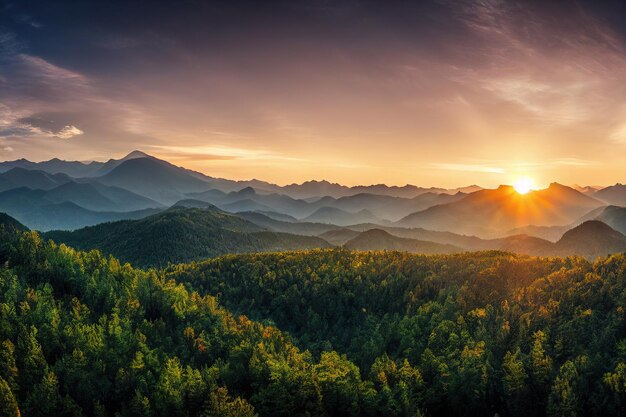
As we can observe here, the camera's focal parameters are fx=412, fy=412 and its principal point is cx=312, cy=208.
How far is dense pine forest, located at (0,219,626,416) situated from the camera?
291ft

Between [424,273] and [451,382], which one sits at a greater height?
[424,273]

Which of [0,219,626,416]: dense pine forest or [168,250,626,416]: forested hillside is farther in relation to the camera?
[168,250,626,416]: forested hillside

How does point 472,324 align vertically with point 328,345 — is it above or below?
above

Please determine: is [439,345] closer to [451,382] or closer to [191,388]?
[451,382]

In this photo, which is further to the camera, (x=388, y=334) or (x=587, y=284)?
(x=388, y=334)

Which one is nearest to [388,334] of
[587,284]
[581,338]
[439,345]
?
[439,345]

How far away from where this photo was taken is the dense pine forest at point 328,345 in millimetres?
88812

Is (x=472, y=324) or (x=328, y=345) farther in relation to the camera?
(x=328, y=345)

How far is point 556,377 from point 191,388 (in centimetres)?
7908

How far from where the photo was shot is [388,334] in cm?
13662

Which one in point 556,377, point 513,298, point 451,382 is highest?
point 513,298

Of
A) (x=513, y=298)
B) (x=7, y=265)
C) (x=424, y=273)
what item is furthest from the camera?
(x=424, y=273)

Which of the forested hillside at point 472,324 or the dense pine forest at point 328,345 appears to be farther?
the forested hillside at point 472,324

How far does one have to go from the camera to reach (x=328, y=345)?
5463 inches
